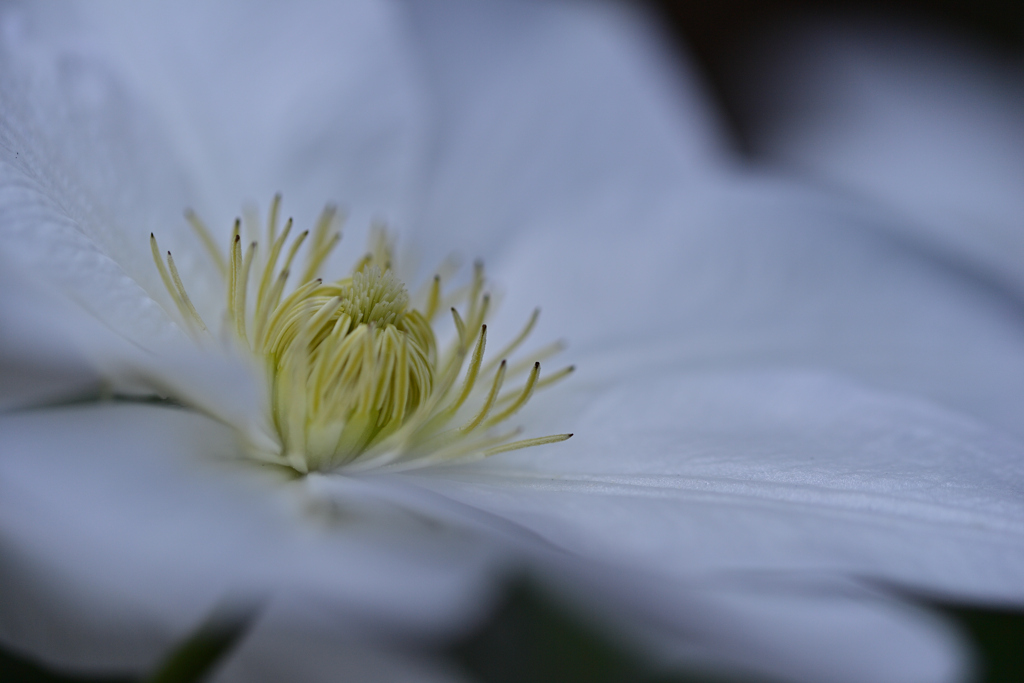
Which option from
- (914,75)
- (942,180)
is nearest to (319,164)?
(942,180)

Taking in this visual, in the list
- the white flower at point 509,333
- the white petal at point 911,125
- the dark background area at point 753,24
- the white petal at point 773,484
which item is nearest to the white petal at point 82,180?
the white flower at point 509,333

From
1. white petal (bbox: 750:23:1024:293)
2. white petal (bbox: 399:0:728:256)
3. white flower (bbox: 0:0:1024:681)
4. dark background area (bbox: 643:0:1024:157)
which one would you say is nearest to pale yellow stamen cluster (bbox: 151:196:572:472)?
white flower (bbox: 0:0:1024:681)

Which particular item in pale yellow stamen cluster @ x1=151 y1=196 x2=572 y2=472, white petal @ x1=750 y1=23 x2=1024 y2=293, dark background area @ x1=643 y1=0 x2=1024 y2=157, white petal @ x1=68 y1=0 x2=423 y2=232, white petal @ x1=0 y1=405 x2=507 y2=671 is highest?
dark background area @ x1=643 y1=0 x2=1024 y2=157

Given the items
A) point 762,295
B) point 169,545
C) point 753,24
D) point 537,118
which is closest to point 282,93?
point 537,118

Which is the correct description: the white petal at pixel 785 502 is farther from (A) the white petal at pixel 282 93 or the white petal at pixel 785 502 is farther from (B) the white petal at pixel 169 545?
(A) the white petal at pixel 282 93

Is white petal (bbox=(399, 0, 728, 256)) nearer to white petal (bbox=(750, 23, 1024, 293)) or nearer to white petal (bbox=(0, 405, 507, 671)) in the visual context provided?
white petal (bbox=(750, 23, 1024, 293))
